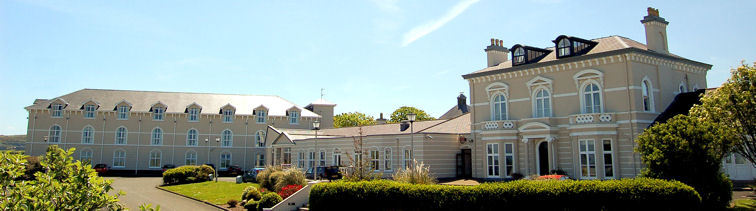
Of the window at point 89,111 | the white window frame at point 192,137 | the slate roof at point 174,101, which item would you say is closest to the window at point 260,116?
the slate roof at point 174,101

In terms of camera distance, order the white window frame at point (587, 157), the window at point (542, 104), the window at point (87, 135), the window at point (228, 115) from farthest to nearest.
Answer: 1. the window at point (228, 115)
2. the window at point (87, 135)
3. the window at point (542, 104)
4. the white window frame at point (587, 157)

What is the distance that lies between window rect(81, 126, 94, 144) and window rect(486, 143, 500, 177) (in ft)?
144

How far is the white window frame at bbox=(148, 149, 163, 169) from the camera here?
182 ft

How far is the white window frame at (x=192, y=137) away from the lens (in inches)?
2233

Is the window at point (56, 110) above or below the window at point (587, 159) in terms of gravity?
above

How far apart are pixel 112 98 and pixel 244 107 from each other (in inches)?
556

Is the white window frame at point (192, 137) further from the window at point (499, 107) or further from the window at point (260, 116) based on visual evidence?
the window at point (499, 107)

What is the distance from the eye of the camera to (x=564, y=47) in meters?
27.0

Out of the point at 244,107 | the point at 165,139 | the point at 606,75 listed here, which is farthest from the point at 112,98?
the point at 606,75

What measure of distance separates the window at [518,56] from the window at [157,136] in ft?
136

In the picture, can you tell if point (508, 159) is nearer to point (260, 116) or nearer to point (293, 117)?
point (293, 117)

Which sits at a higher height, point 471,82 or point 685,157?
A: point 471,82

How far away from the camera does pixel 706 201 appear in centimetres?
1567

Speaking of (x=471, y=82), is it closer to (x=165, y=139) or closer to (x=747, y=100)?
(x=747, y=100)
